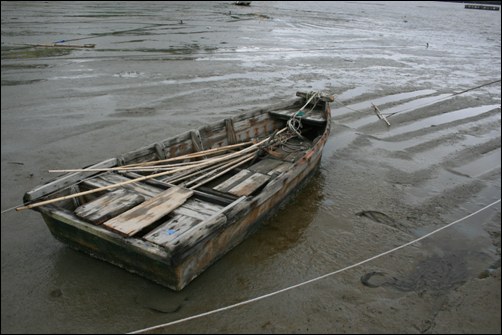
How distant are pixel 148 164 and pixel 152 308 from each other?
2.18 meters

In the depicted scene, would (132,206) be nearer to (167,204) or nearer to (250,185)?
(167,204)

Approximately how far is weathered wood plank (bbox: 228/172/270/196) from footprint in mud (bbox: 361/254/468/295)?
1809mm

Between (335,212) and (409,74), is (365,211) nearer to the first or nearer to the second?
(335,212)

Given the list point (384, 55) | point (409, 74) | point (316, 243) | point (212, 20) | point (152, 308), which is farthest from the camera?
point (212, 20)

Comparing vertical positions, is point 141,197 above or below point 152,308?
above

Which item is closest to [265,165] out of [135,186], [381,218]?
[381,218]

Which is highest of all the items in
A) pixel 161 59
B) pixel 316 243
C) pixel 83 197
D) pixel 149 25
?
pixel 149 25

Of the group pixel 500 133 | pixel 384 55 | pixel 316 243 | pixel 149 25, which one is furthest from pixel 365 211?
pixel 149 25

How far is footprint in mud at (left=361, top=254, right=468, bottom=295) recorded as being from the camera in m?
3.89

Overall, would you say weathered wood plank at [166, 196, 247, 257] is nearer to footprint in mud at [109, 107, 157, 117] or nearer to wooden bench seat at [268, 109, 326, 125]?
wooden bench seat at [268, 109, 326, 125]

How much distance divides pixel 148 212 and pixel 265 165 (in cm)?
267

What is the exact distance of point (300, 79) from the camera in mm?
12758

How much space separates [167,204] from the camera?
3807 millimetres

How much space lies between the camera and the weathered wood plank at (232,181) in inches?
181
